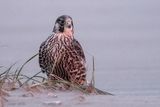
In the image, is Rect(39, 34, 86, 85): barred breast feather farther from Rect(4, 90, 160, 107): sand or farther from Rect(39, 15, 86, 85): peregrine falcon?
Rect(4, 90, 160, 107): sand

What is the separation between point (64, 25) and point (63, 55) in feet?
1.27

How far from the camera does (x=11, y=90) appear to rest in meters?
5.66

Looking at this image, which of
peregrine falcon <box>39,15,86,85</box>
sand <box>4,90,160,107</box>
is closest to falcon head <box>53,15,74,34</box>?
peregrine falcon <box>39,15,86,85</box>

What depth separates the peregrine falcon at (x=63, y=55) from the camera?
8070 mm

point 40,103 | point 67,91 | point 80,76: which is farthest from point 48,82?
point 80,76

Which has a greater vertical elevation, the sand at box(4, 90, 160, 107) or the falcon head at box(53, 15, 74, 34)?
the falcon head at box(53, 15, 74, 34)

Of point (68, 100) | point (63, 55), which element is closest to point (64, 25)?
point (63, 55)

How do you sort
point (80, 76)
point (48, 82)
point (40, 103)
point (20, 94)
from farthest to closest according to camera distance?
point (80, 76) < point (48, 82) < point (20, 94) < point (40, 103)

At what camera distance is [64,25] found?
28.0 feet

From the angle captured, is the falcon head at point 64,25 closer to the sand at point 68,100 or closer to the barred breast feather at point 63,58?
the barred breast feather at point 63,58

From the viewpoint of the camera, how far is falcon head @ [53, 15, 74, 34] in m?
8.48

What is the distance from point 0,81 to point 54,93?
39 centimetres

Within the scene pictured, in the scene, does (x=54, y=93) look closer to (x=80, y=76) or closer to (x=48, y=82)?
(x=48, y=82)

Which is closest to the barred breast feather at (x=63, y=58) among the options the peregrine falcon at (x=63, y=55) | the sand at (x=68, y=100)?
the peregrine falcon at (x=63, y=55)
